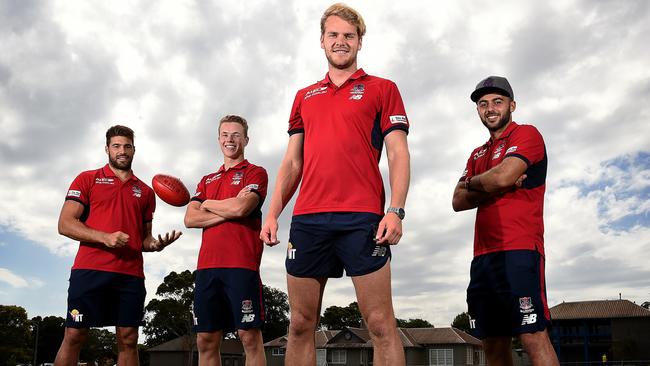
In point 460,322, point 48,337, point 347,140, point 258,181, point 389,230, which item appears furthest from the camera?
point 460,322

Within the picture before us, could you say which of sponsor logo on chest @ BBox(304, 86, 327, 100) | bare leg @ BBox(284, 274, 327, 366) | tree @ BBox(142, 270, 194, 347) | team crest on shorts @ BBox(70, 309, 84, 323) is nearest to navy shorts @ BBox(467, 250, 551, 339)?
bare leg @ BBox(284, 274, 327, 366)

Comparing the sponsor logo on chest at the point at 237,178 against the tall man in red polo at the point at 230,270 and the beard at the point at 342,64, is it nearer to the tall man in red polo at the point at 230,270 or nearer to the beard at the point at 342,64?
the tall man in red polo at the point at 230,270

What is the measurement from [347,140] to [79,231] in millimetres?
4246

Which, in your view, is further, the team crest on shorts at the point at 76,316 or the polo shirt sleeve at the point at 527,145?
the team crest on shorts at the point at 76,316

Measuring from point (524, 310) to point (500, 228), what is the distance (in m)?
0.79

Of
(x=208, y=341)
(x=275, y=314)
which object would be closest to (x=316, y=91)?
(x=208, y=341)

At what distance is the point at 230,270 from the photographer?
6801 mm

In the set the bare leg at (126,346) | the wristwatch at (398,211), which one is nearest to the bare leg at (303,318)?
the wristwatch at (398,211)

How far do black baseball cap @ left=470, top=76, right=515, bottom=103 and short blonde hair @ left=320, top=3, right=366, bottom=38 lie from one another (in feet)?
5.77

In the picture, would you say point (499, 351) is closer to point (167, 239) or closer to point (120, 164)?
point (167, 239)

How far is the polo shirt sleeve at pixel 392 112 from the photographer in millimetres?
4691

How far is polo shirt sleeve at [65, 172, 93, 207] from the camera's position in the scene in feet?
24.9

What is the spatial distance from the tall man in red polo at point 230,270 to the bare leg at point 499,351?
2.46 meters

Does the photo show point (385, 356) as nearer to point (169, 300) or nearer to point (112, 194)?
point (112, 194)
